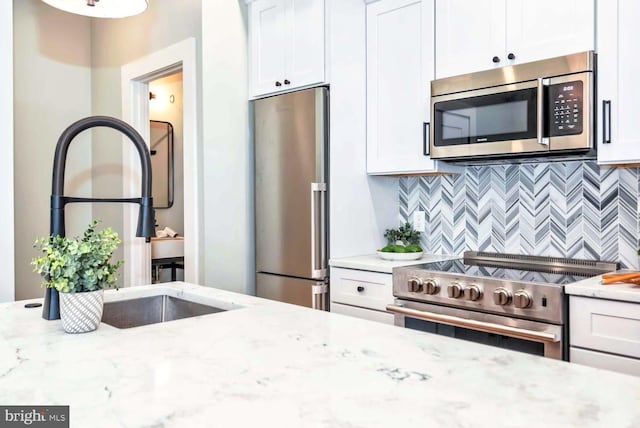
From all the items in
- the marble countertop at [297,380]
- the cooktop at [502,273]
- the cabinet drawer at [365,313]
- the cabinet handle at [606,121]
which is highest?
the cabinet handle at [606,121]

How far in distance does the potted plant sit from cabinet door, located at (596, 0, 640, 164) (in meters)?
1.95

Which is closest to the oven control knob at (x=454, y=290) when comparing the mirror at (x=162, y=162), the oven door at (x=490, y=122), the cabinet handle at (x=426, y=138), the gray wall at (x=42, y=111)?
the oven door at (x=490, y=122)

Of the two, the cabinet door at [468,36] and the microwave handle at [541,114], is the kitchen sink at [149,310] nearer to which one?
the microwave handle at [541,114]

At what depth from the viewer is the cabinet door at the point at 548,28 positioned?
2.22 m

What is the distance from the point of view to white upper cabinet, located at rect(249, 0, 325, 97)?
3004mm

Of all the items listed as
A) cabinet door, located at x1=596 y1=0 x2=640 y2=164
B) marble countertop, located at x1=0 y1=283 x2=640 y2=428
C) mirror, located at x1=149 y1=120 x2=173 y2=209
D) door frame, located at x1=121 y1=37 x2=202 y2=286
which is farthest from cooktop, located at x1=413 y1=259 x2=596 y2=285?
mirror, located at x1=149 y1=120 x2=173 y2=209

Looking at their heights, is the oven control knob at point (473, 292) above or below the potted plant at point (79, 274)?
below

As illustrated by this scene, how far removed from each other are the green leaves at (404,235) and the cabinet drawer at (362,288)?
0.51m

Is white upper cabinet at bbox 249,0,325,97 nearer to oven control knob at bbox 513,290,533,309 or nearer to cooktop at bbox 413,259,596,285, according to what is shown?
cooktop at bbox 413,259,596,285

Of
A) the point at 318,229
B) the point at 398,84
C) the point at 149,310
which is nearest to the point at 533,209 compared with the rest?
the point at 398,84

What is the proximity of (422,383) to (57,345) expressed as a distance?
0.83m

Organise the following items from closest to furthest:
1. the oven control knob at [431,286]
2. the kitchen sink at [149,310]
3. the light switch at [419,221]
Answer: the kitchen sink at [149,310], the oven control knob at [431,286], the light switch at [419,221]

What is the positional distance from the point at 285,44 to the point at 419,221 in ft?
4.46

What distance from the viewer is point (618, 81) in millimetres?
2143
